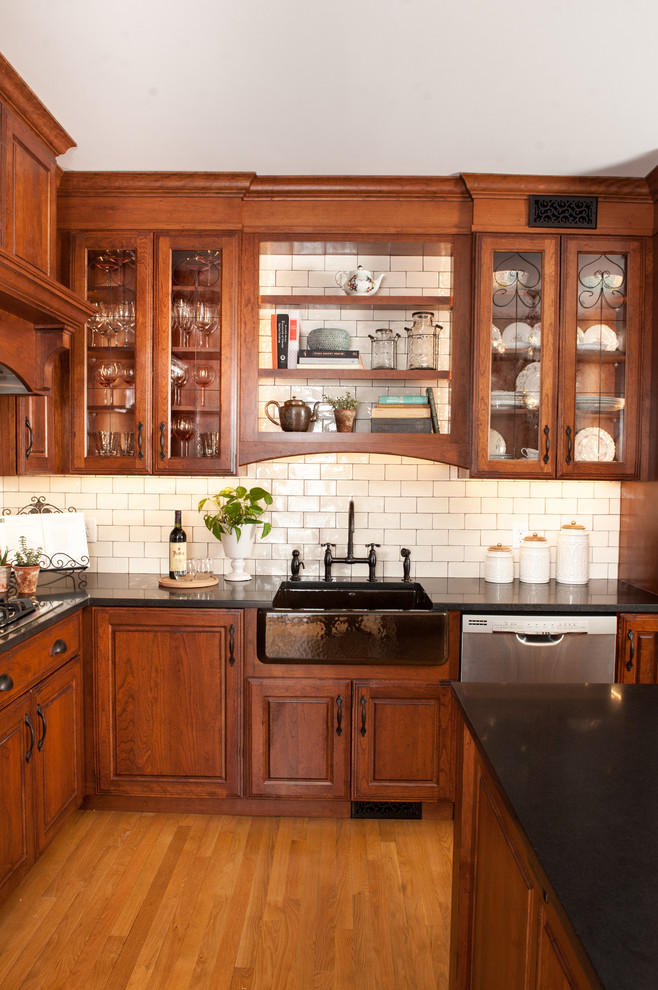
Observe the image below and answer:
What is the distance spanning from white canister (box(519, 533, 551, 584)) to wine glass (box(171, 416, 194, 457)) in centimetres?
165

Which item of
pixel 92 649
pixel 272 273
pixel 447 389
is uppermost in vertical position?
pixel 272 273

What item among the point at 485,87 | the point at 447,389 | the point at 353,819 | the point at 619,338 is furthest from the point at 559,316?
the point at 353,819

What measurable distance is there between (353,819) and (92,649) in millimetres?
1320

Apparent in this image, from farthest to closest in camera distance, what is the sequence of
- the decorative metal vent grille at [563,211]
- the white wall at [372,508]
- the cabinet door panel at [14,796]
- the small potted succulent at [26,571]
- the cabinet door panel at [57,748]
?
the white wall at [372,508] → the decorative metal vent grille at [563,211] → the small potted succulent at [26,571] → the cabinet door panel at [57,748] → the cabinet door panel at [14,796]

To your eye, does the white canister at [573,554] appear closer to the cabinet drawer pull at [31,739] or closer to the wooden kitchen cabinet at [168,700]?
the wooden kitchen cabinet at [168,700]

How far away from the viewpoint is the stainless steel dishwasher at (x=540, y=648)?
2812 mm

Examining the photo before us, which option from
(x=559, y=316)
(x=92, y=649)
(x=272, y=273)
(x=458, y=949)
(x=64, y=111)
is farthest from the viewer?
(x=272, y=273)

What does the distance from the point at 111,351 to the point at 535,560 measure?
220 centimetres

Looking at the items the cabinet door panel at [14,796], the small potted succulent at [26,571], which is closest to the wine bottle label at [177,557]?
the small potted succulent at [26,571]

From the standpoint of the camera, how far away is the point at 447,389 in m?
3.21

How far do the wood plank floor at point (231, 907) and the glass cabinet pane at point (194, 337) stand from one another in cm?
162

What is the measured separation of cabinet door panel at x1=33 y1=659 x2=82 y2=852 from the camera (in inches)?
94.6

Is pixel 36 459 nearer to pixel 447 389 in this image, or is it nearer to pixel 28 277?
pixel 28 277

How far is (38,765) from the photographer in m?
2.38
